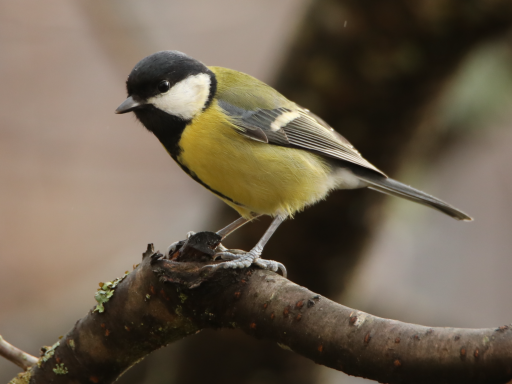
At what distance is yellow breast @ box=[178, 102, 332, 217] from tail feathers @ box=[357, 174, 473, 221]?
0.39m

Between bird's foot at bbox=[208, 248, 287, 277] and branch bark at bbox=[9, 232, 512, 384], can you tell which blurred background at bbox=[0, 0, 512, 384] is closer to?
bird's foot at bbox=[208, 248, 287, 277]

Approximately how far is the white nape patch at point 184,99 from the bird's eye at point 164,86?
0.5 inches

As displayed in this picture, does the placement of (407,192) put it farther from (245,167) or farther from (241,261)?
(241,261)

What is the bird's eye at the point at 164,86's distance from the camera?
95.0 inches

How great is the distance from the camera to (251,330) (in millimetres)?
1597

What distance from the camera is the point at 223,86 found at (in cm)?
271

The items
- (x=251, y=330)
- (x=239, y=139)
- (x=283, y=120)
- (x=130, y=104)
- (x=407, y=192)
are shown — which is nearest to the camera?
(x=251, y=330)

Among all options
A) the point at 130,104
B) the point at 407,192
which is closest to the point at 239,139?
the point at 130,104

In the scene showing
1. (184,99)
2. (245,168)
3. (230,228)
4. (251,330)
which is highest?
(184,99)

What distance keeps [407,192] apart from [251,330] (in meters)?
1.56

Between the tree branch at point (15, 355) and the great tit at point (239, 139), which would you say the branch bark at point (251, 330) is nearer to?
the tree branch at point (15, 355)

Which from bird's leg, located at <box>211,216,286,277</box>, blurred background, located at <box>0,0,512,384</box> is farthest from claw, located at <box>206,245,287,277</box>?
blurred background, located at <box>0,0,512,384</box>

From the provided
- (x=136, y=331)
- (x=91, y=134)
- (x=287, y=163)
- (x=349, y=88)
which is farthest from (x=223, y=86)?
(x=91, y=134)

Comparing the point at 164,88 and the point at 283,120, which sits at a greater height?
the point at 164,88
